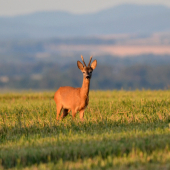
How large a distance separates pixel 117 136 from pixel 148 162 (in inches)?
101

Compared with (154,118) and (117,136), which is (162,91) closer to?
(154,118)

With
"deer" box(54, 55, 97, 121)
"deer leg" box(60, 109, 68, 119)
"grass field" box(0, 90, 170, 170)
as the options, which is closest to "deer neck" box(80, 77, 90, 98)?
"deer" box(54, 55, 97, 121)

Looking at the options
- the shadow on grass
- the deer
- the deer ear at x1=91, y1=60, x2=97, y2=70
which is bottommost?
the shadow on grass

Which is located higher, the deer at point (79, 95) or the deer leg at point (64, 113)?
the deer at point (79, 95)

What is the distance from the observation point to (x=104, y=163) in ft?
20.1

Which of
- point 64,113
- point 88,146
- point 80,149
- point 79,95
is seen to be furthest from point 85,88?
point 80,149

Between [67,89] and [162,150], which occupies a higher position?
[67,89]

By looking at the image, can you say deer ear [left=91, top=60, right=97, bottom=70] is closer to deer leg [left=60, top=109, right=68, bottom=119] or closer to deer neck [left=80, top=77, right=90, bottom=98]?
deer neck [left=80, top=77, right=90, bottom=98]

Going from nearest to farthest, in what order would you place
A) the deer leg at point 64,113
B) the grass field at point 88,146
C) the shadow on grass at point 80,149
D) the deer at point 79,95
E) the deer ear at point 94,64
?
the grass field at point 88,146
the shadow on grass at point 80,149
the deer at point 79,95
the deer ear at point 94,64
the deer leg at point 64,113

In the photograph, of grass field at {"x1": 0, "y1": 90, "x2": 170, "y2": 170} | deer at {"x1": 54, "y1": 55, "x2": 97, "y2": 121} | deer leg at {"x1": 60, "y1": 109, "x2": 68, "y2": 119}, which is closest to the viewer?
grass field at {"x1": 0, "y1": 90, "x2": 170, "y2": 170}

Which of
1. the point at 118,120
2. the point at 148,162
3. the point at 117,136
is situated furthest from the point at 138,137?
the point at 118,120

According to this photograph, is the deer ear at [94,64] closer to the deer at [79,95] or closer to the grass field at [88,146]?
the deer at [79,95]

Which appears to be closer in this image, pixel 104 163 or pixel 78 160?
pixel 104 163

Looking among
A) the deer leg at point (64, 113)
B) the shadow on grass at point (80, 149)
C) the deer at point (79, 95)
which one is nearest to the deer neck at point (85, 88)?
the deer at point (79, 95)
